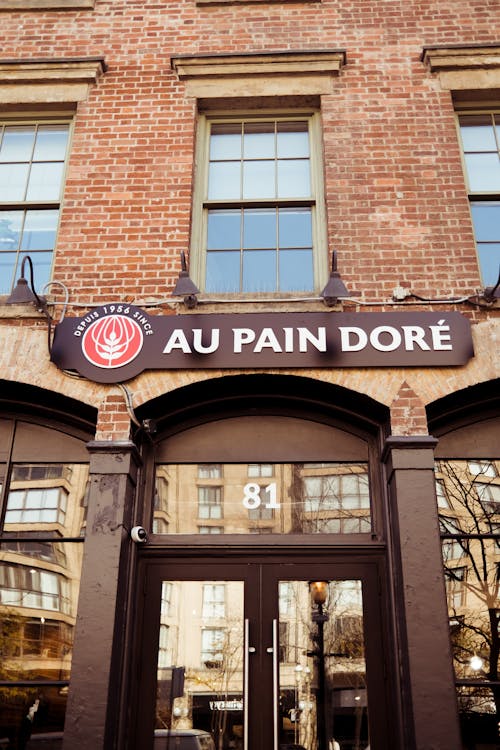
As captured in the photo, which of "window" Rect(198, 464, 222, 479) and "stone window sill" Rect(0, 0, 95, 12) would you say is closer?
"window" Rect(198, 464, 222, 479)

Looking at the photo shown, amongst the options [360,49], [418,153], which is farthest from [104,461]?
[360,49]

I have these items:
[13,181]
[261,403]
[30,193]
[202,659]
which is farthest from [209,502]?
[13,181]

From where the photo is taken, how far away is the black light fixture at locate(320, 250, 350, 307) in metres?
5.97

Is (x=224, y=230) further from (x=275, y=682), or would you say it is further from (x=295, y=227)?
(x=275, y=682)

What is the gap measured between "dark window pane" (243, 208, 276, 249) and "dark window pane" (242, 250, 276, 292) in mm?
94

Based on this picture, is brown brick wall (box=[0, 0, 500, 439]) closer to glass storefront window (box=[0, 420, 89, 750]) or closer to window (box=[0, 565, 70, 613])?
glass storefront window (box=[0, 420, 89, 750])

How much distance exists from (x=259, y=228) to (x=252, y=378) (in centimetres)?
180

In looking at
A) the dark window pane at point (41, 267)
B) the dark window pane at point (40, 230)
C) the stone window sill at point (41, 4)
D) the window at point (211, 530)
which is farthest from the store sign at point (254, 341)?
the stone window sill at point (41, 4)

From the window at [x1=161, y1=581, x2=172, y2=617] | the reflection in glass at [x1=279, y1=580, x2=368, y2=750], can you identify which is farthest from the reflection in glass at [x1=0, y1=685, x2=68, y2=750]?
the reflection in glass at [x1=279, y1=580, x2=368, y2=750]

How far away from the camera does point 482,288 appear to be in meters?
6.12

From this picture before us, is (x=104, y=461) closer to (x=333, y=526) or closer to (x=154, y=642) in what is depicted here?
(x=154, y=642)

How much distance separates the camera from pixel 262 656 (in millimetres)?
5336

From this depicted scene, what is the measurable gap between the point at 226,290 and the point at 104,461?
79.7 inches

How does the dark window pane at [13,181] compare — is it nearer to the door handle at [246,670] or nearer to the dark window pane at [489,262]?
the dark window pane at [489,262]
